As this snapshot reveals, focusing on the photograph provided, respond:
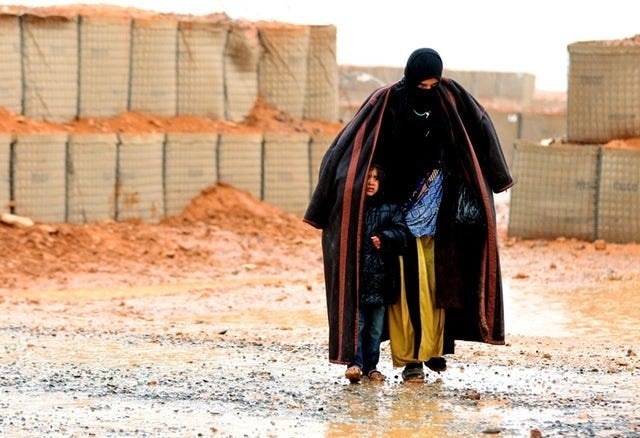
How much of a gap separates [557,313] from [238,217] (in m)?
5.52

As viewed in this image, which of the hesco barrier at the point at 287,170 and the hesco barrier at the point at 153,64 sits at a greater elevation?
the hesco barrier at the point at 153,64

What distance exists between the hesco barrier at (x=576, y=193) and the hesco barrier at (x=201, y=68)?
3.19 m

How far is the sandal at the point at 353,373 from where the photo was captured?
765 centimetres

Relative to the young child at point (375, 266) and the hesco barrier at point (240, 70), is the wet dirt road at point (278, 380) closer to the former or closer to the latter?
the young child at point (375, 266)

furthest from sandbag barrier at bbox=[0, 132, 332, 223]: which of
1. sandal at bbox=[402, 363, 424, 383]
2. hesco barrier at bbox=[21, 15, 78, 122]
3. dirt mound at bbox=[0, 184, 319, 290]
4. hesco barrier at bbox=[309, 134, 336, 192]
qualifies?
sandal at bbox=[402, 363, 424, 383]

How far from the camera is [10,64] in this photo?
15.3 m

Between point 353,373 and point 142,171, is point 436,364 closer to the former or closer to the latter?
point 353,373

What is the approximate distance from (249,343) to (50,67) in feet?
22.4

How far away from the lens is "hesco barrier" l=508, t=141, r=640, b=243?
15609mm

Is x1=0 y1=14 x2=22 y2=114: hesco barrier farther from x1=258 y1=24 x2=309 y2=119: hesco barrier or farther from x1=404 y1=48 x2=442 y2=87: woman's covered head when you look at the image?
x1=404 y1=48 x2=442 y2=87: woman's covered head

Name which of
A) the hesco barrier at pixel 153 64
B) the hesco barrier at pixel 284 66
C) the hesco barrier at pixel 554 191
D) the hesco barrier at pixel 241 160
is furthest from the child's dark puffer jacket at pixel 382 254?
the hesco barrier at pixel 284 66

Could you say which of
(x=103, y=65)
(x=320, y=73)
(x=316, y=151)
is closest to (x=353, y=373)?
(x=103, y=65)

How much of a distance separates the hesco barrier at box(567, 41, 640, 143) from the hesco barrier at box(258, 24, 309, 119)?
Answer: 3.11m

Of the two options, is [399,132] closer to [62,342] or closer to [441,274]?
[441,274]
